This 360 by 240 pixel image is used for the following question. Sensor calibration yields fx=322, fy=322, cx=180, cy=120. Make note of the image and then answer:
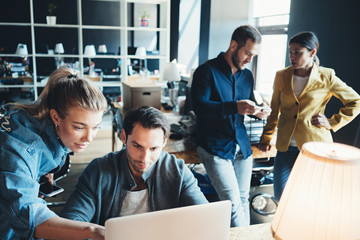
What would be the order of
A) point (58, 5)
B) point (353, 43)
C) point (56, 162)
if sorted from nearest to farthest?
1. point (56, 162)
2. point (353, 43)
3. point (58, 5)

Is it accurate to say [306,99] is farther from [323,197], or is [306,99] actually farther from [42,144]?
[42,144]

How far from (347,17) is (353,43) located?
8.0 inches

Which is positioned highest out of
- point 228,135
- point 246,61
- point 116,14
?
point 116,14

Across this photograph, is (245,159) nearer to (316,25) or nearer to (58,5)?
(316,25)

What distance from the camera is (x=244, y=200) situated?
80.7 inches

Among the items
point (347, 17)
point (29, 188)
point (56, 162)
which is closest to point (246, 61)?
point (347, 17)

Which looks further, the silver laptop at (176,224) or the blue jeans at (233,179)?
the blue jeans at (233,179)

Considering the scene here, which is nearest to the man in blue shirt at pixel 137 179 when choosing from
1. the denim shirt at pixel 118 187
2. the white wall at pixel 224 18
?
the denim shirt at pixel 118 187

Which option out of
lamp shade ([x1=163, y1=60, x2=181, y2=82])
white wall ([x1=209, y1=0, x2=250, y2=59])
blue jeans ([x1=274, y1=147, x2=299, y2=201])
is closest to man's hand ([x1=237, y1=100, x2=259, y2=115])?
blue jeans ([x1=274, y1=147, x2=299, y2=201])

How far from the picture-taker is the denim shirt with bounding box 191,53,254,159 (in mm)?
1907

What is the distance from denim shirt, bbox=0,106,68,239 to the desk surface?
705mm

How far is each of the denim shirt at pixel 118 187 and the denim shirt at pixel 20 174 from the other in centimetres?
25

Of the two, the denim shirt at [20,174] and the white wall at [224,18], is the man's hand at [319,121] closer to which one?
the denim shirt at [20,174]

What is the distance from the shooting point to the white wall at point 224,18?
449 centimetres
